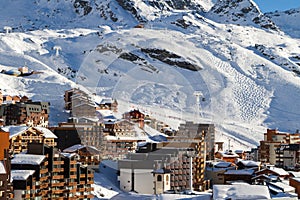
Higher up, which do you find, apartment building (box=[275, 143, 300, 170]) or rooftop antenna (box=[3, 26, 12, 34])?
rooftop antenna (box=[3, 26, 12, 34])

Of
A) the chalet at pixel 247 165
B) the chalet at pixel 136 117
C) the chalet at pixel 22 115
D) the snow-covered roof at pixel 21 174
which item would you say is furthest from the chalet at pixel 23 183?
the chalet at pixel 136 117

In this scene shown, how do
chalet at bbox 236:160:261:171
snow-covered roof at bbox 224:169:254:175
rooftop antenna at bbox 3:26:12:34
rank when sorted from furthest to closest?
rooftop antenna at bbox 3:26:12:34 < chalet at bbox 236:160:261:171 < snow-covered roof at bbox 224:169:254:175

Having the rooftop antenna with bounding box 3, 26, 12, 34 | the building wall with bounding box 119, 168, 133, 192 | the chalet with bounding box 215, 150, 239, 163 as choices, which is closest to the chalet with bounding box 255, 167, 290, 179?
the building wall with bounding box 119, 168, 133, 192

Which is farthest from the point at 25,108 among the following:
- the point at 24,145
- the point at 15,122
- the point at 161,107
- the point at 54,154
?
the point at 161,107

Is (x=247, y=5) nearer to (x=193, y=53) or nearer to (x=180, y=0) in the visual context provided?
(x=180, y=0)

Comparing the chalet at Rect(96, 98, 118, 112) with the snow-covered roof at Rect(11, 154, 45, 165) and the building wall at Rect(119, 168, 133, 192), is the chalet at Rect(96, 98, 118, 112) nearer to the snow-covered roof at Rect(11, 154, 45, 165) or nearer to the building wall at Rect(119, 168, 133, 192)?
the building wall at Rect(119, 168, 133, 192)

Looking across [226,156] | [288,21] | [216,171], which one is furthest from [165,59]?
→ [216,171]

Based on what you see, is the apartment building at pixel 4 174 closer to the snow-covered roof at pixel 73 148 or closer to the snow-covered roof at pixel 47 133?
the snow-covered roof at pixel 73 148
